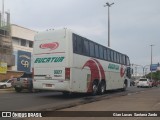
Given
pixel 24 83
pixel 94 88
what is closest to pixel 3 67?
pixel 24 83

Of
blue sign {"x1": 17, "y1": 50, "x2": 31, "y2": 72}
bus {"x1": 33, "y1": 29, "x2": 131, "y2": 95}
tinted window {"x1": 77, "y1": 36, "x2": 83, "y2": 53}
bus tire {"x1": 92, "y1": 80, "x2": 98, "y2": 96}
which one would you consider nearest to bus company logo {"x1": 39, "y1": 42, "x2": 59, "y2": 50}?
bus {"x1": 33, "y1": 29, "x2": 131, "y2": 95}

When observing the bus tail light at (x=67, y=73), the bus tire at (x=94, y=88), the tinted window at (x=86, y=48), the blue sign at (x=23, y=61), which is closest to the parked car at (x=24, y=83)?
the bus tire at (x=94, y=88)

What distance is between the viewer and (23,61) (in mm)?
46219

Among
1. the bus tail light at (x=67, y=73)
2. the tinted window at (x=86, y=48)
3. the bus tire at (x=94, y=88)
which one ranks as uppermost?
the tinted window at (x=86, y=48)

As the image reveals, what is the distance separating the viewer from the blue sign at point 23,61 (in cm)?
4541

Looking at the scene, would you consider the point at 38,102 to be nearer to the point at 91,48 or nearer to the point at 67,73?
the point at 67,73

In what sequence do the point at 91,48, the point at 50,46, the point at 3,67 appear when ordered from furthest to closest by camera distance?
the point at 3,67
the point at 91,48
the point at 50,46

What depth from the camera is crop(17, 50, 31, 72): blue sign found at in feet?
149

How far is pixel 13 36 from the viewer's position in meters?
46.0

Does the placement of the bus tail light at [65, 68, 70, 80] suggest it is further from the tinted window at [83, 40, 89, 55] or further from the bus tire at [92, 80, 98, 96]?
the bus tire at [92, 80, 98, 96]

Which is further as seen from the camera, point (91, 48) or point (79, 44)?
point (91, 48)

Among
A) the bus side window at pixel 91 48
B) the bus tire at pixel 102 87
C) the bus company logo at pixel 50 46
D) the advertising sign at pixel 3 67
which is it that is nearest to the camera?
the bus company logo at pixel 50 46

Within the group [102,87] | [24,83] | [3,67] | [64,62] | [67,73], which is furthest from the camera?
[3,67]

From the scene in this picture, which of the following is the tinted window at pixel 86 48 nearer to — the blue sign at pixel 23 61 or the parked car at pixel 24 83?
the parked car at pixel 24 83
